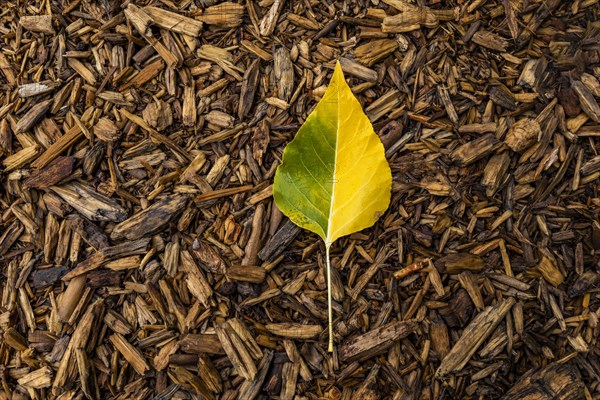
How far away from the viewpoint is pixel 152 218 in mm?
1642

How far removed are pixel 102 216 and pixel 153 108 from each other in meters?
0.36

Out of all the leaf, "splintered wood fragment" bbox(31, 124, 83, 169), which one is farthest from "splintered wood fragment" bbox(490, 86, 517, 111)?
"splintered wood fragment" bbox(31, 124, 83, 169)

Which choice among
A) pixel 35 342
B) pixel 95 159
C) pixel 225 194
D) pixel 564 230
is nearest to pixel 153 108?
pixel 95 159

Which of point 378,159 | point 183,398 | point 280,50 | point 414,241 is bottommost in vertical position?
point 183,398

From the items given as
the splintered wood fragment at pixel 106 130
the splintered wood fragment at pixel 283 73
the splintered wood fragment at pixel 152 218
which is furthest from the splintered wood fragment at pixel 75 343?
A: the splintered wood fragment at pixel 283 73

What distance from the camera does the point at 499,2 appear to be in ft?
5.47

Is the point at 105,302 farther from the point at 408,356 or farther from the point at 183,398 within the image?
the point at 408,356

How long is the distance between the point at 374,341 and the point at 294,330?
0.74 feet

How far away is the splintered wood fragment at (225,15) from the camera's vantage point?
1692 mm

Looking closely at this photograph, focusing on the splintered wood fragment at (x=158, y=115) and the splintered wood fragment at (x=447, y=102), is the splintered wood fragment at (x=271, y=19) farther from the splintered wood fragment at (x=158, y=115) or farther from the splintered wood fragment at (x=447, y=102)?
the splintered wood fragment at (x=447, y=102)

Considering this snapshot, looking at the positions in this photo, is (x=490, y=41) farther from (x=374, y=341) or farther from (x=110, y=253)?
(x=110, y=253)

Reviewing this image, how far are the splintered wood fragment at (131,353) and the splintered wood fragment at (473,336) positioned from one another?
2.75 ft

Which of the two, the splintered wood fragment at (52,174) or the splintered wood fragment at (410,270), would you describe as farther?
the splintered wood fragment at (52,174)

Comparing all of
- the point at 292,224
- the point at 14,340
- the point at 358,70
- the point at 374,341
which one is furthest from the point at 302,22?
the point at 14,340
